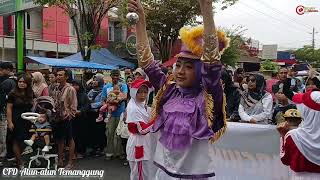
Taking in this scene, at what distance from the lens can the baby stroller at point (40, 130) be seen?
7.12 m

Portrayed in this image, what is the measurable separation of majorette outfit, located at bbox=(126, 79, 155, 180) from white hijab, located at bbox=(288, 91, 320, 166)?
2.09m

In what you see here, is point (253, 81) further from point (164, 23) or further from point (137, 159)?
point (164, 23)

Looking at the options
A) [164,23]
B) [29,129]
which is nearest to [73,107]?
[29,129]

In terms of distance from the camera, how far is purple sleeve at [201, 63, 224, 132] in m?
2.77

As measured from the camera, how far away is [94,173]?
729cm

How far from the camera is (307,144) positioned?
3654 mm

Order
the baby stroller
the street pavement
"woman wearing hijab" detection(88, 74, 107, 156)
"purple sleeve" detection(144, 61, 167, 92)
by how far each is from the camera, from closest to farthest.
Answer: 1. "purple sleeve" detection(144, 61, 167, 92)
2. the street pavement
3. the baby stroller
4. "woman wearing hijab" detection(88, 74, 107, 156)

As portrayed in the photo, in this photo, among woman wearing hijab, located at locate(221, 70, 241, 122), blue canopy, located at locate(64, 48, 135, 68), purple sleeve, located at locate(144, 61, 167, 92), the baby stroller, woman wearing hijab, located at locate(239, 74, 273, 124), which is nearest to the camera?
purple sleeve, located at locate(144, 61, 167, 92)

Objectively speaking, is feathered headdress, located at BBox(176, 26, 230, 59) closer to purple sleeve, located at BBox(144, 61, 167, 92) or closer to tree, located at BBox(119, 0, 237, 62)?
purple sleeve, located at BBox(144, 61, 167, 92)

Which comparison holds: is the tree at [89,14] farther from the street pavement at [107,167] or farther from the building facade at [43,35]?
the street pavement at [107,167]

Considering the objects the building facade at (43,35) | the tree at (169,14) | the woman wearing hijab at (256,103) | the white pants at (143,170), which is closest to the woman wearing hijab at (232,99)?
the woman wearing hijab at (256,103)

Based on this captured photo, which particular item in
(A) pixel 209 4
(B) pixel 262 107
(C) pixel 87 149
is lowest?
(C) pixel 87 149

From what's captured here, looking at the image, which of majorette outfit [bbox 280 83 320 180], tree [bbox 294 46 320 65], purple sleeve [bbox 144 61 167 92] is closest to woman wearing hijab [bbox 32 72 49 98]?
purple sleeve [bbox 144 61 167 92]

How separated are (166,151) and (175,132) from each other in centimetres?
21
